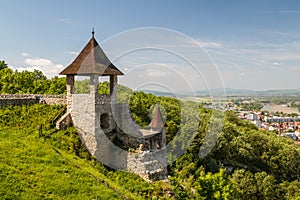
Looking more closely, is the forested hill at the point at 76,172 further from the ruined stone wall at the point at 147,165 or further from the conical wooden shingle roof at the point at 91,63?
the conical wooden shingle roof at the point at 91,63

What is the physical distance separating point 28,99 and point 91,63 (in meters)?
6.46

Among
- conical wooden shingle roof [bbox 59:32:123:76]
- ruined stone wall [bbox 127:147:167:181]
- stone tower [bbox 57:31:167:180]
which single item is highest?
conical wooden shingle roof [bbox 59:32:123:76]

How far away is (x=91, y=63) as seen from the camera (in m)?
16.7

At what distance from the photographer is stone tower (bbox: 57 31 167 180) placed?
16500 mm

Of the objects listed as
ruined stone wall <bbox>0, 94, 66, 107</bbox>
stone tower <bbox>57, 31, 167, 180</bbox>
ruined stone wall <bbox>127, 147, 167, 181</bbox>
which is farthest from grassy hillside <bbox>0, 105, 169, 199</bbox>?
stone tower <bbox>57, 31, 167, 180</bbox>

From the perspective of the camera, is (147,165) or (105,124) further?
(105,124)

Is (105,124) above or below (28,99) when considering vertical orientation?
below

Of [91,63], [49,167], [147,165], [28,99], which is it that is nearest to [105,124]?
[147,165]

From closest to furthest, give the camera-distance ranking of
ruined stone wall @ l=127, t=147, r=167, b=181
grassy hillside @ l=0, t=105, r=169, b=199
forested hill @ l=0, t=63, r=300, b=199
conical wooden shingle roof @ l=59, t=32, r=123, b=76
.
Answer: grassy hillside @ l=0, t=105, r=169, b=199 → forested hill @ l=0, t=63, r=300, b=199 → ruined stone wall @ l=127, t=147, r=167, b=181 → conical wooden shingle roof @ l=59, t=32, r=123, b=76

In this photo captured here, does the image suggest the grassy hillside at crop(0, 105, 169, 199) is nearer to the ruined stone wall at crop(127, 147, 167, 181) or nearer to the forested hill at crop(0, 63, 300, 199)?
the forested hill at crop(0, 63, 300, 199)

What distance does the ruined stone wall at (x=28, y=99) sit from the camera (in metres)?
19.2

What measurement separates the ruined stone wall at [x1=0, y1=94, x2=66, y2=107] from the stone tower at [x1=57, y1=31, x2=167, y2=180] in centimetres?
248

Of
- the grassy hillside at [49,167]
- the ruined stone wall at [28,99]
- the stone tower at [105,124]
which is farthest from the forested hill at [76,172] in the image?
the stone tower at [105,124]

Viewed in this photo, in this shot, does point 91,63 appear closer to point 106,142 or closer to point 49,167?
point 106,142
